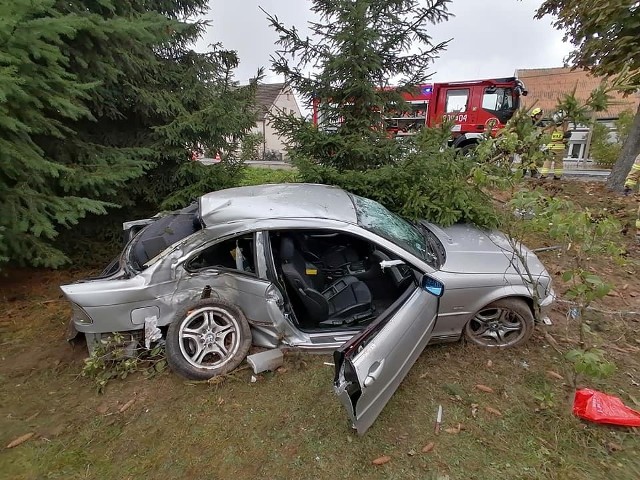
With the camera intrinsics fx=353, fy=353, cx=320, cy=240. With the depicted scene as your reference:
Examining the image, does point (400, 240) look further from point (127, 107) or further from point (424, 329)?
point (127, 107)

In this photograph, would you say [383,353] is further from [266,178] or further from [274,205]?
[266,178]

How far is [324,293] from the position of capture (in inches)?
136

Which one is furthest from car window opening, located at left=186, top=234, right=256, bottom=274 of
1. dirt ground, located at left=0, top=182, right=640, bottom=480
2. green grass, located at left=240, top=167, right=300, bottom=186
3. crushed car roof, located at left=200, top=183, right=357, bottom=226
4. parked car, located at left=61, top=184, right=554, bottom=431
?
green grass, located at left=240, top=167, right=300, bottom=186

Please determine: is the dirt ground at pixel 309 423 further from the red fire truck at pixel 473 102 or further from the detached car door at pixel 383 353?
the red fire truck at pixel 473 102

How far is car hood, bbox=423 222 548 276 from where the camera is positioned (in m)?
2.95

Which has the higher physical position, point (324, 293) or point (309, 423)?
point (324, 293)

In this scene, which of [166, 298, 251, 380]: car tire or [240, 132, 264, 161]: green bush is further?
[240, 132, 264, 161]: green bush

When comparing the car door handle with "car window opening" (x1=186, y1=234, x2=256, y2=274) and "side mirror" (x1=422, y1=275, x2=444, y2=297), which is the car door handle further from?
"car window opening" (x1=186, y1=234, x2=256, y2=274)

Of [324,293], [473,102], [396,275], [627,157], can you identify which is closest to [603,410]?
[396,275]

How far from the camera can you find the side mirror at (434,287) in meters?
2.71

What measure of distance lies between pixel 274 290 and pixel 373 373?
110cm

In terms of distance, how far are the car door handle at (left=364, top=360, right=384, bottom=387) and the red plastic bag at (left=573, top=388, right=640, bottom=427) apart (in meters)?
1.46

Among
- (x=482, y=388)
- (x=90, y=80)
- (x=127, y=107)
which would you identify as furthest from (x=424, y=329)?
(x=127, y=107)

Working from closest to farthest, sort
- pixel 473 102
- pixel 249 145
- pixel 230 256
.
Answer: pixel 230 256 → pixel 249 145 → pixel 473 102
